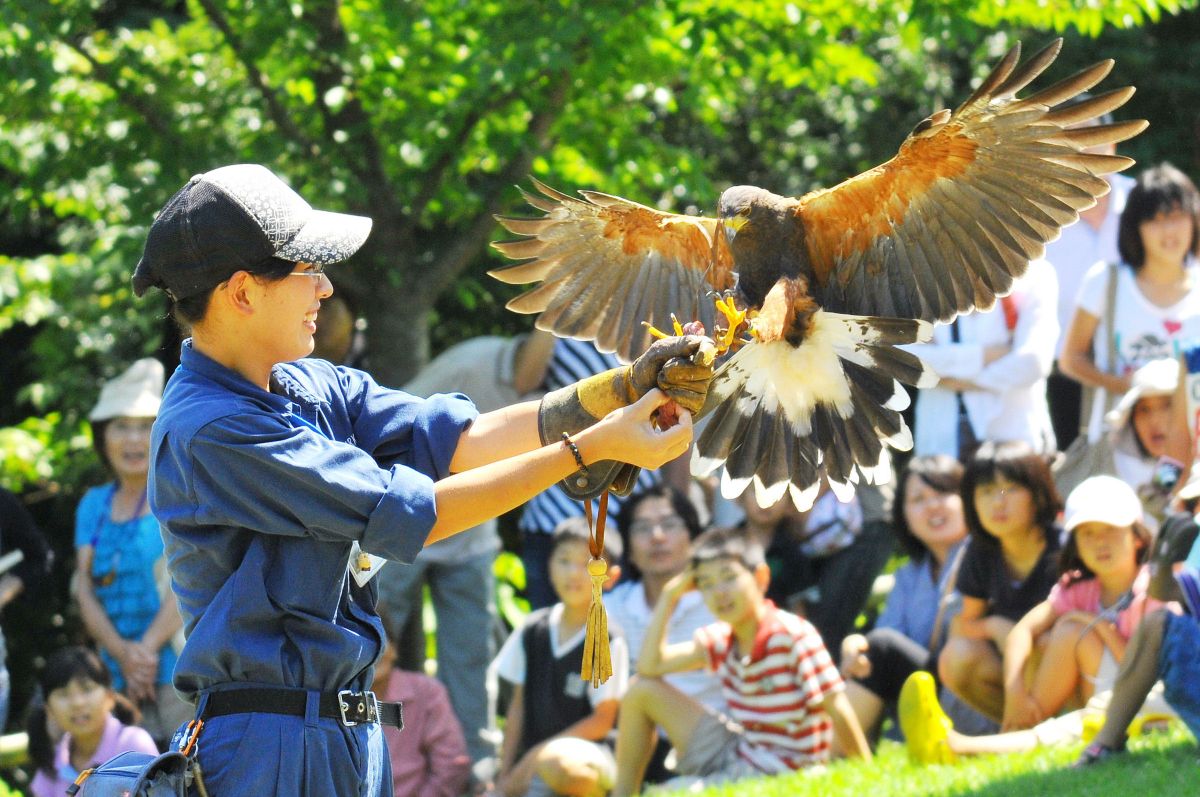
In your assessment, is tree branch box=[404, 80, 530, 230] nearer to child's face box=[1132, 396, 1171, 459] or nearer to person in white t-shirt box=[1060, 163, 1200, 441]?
person in white t-shirt box=[1060, 163, 1200, 441]

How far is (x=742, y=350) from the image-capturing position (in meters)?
4.57

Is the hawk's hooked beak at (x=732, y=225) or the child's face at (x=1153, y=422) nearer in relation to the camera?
the hawk's hooked beak at (x=732, y=225)

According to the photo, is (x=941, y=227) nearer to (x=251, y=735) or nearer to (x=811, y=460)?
(x=811, y=460)

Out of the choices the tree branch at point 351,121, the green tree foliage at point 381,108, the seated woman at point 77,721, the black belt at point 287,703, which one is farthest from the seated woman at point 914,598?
the black belt at point 287,703

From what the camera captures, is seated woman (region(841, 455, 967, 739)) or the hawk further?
seated woman (region(841, 455, 967, 739))

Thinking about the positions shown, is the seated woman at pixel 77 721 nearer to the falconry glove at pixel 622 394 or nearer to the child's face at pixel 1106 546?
the falconry glove at pixel 622 394

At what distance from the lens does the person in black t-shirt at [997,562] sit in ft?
18.1

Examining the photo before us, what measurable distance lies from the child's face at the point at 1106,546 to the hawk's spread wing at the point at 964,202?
1.23m

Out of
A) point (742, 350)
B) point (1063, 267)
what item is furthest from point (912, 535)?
point (742, 350)

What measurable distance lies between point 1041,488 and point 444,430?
330 centimetres

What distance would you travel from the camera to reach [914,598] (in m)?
6.07

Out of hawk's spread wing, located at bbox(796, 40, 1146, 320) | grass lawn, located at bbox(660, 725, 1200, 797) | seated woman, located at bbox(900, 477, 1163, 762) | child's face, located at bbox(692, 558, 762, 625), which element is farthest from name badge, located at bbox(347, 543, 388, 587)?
child's face, located at bbox(692, 558, 762, 625)

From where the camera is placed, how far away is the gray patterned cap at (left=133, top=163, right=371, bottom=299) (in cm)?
264

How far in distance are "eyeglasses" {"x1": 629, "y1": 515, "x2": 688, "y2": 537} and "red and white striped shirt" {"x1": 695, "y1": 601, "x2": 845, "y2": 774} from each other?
0.75 m
